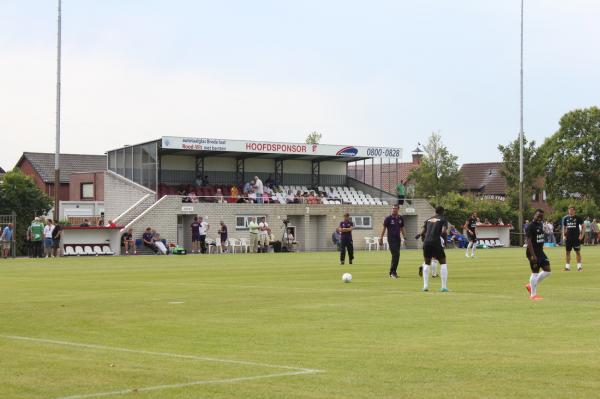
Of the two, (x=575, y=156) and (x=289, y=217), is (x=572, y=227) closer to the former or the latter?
(x=289, y=217)

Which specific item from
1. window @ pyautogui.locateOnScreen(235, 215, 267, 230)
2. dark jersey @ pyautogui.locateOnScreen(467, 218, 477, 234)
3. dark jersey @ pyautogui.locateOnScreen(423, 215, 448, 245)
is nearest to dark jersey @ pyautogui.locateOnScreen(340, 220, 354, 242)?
dark jersey @ pyautogui.locateOnScreen(467, 218, 477, 234)

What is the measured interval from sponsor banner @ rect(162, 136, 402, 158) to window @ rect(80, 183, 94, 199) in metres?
10.8

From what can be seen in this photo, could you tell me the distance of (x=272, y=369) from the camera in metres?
10.9

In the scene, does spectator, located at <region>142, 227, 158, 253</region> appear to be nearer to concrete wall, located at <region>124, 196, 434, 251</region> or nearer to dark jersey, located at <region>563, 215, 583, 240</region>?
concrete wall, located at <region>124, 196, 434, 251</region>

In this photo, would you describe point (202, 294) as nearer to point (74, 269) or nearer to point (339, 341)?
point (339, 341)

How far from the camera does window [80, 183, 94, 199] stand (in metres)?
75.8

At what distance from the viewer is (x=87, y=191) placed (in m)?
76.6

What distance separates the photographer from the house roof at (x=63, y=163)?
93787mm

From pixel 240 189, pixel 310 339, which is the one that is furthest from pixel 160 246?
pixel 310 339

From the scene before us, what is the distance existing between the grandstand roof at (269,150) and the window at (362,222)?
7245 mm

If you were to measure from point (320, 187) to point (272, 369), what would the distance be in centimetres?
6708

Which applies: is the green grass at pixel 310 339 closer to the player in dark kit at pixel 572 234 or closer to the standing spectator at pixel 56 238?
the player in dark kit at pixel 572 234

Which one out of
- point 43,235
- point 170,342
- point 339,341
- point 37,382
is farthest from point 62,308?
point 43,235

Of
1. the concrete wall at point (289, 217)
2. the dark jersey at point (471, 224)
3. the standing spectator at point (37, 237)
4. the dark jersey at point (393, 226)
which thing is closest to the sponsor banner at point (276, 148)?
the concrete wall at point (289, 217)
